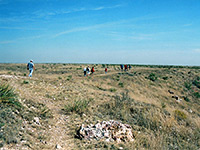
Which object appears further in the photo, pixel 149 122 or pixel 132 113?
pixel 132 113

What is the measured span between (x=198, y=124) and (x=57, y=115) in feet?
23.2

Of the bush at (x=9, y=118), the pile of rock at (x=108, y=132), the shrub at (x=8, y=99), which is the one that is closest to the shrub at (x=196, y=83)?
the pile of rock at (x=108, y=132)

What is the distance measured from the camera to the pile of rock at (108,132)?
5625mm

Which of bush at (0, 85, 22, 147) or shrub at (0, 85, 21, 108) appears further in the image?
shrub at (0, 85, 21, 108)

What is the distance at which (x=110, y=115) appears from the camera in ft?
28.7

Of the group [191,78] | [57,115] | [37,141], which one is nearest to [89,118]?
[57,115]

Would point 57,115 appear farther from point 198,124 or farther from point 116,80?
point 116,80

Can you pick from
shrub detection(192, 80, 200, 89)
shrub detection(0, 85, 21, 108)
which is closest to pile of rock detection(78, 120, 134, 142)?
shrub detection(0, 85, 21, 108)

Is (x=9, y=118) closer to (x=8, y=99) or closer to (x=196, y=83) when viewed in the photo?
(x=8, y=99)

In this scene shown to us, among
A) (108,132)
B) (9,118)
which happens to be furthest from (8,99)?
(108,132)

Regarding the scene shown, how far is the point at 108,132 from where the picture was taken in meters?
5.83

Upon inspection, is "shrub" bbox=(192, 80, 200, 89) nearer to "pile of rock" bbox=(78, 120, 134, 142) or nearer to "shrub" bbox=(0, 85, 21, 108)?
"pile of rock" bbox=(78, 120, 134, 142)

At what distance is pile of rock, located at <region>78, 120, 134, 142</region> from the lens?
5.62m

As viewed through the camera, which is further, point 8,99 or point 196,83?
point 196,83
